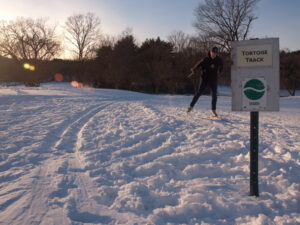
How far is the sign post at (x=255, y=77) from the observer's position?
1725 millimetres

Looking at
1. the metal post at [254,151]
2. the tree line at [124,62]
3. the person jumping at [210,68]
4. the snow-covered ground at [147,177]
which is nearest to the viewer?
the snow-covered ground at [147,177]

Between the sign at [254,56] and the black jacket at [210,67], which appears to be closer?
the sign at [254,56]

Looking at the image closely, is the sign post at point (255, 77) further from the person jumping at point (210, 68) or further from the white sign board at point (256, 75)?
the person jumping at point (210, 68)

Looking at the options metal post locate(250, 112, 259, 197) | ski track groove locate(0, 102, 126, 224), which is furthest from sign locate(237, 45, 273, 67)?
ski track groove locate(0, 102, 126, 224)

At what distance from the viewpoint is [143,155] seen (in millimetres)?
2943

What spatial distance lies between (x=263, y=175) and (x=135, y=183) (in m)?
1.47

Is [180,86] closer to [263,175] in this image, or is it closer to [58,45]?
[58,45]

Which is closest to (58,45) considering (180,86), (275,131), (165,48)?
(165,48)

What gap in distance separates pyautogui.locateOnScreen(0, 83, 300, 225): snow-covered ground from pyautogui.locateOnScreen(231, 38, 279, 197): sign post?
577 mm

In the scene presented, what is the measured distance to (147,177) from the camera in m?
2.31

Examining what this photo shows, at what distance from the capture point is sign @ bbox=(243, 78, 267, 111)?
1764 mm

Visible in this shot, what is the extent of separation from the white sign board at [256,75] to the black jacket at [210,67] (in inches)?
135

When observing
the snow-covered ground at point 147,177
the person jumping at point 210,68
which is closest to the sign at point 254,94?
the snow-covered ground at point 147,177

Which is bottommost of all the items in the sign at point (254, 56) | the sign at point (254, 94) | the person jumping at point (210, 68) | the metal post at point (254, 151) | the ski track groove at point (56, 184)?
the ski track groove at point (56, 184)
